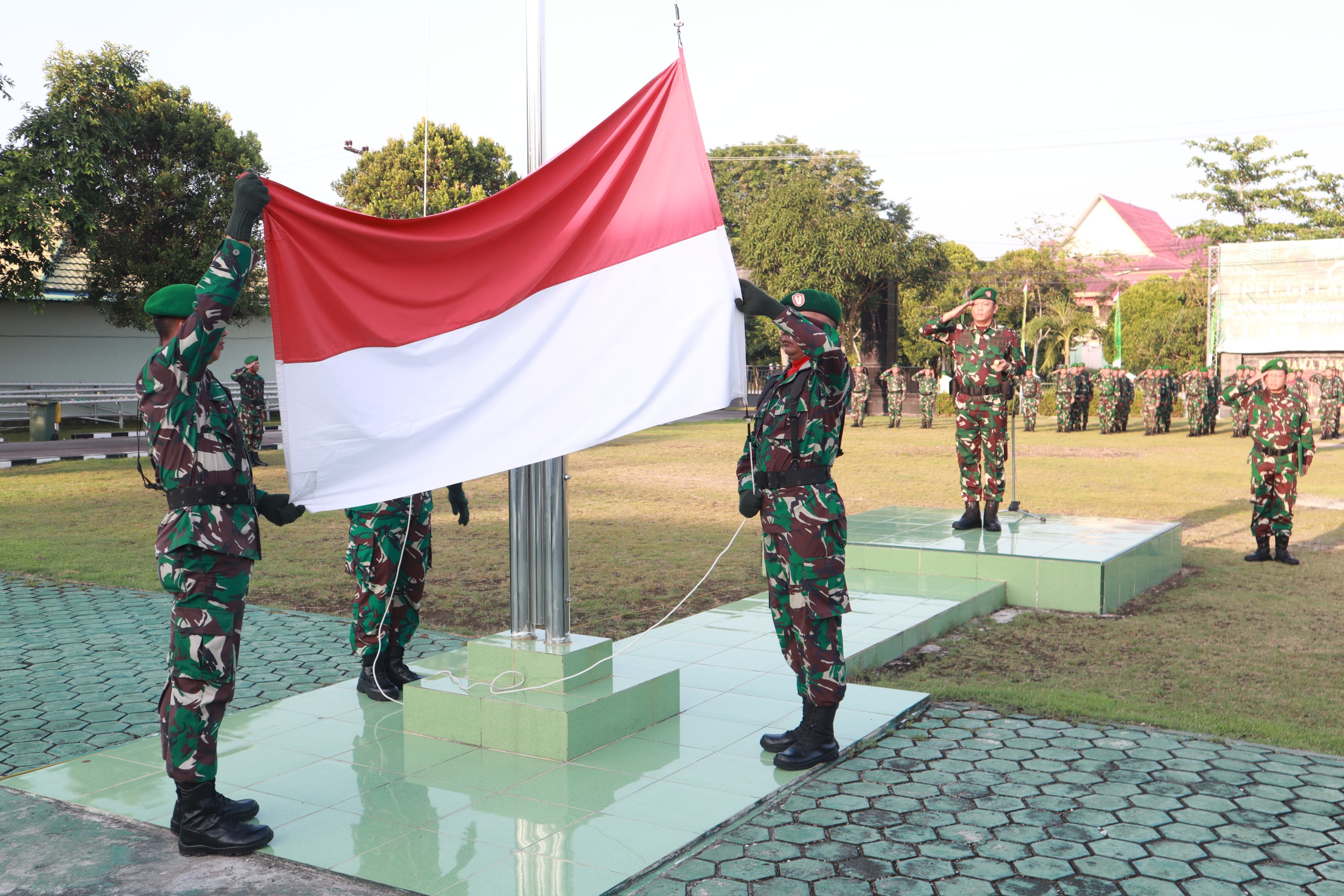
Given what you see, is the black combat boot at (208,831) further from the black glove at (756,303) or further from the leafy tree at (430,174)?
the leafy tree at (430,174)

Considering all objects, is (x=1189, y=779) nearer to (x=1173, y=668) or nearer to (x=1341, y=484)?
(x=1173, y=668)

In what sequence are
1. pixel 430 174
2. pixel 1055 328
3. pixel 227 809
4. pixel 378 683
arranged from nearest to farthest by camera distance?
Result: pixel 227 809, pixel 378 683, pixel 430 174, pixel 1055 328

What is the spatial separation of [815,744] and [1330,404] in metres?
26.9

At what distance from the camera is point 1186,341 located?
42.5 m

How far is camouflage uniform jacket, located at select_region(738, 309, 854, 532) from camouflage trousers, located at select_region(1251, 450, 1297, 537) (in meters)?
6.47

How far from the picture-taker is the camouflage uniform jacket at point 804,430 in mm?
4359

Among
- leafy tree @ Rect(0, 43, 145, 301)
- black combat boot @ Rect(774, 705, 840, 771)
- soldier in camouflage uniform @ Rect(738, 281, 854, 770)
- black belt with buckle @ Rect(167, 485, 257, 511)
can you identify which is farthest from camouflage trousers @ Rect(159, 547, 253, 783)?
leafy tree @ Rect(0, 43, 145, 301)

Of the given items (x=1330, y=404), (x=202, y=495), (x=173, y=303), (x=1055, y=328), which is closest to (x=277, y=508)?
(x=202, y=495)

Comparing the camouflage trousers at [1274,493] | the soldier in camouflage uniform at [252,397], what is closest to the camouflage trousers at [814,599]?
the camouflage trousers at [1274,493]

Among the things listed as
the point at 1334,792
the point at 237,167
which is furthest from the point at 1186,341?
the point at 1334,792

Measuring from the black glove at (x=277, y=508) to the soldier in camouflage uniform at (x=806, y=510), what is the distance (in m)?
1.75

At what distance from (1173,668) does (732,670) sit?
254 cm

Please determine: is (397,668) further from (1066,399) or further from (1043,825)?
(1066,399)

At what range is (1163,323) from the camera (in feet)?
142
